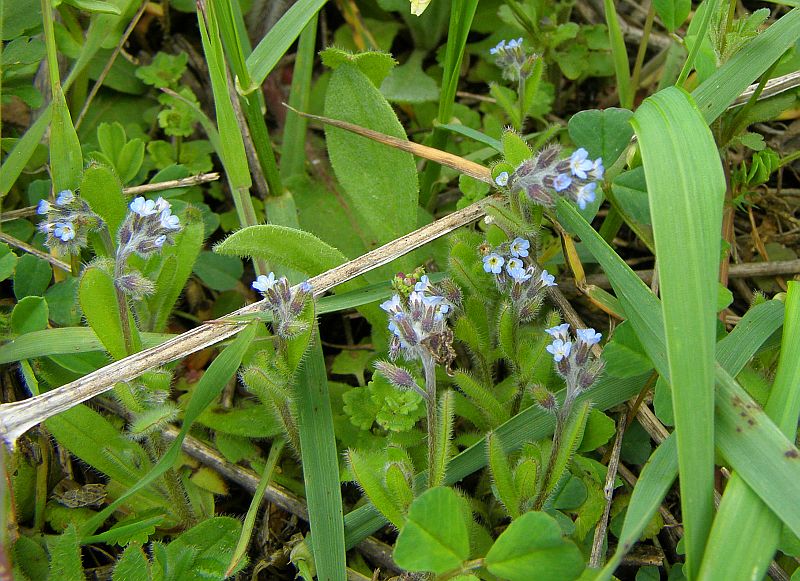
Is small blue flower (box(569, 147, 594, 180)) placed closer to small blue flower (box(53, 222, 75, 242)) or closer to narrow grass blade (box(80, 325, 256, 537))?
narrow grass blade (box(80, 325, 256, 537))

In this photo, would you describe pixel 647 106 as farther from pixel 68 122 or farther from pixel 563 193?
pixel 68 122

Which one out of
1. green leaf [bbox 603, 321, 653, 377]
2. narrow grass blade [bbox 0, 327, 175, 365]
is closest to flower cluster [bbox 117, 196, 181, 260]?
narrow grass blade [bbox 0, 327, 175, 365]

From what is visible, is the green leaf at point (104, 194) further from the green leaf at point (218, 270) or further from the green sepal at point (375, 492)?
the green sepal at point (375, 492)

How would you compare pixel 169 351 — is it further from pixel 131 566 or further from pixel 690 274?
pixel 690 274

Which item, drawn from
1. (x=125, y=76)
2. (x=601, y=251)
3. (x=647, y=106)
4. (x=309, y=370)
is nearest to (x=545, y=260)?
(x=601, y=251)

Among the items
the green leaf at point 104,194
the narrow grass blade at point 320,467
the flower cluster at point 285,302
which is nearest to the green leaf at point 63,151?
the green leaf at point 104,194

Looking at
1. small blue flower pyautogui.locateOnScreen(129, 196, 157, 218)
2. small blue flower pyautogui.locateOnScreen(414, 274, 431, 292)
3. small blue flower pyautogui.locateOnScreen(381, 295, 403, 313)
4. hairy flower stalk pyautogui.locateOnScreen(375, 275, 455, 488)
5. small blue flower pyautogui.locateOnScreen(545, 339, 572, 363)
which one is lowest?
small blue flower pyautogui.locateOnScreen(545, 339, 572, 363)
